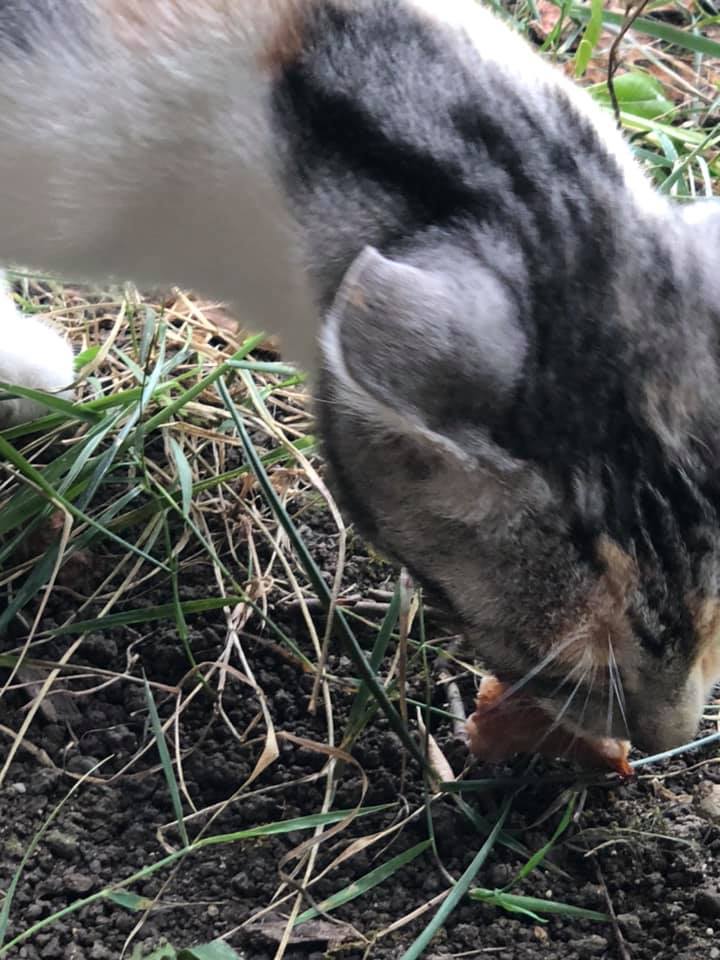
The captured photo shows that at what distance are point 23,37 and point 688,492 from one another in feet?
3.03

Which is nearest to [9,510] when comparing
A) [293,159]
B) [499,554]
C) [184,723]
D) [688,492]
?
[184,723]

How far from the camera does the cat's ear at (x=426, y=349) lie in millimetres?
959

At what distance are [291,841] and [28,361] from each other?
991 mm

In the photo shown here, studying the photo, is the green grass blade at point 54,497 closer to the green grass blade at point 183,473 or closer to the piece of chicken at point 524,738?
the green grass blade at point 183,473

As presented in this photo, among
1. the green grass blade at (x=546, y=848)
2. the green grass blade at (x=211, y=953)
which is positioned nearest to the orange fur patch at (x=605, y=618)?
the green grass blade at (x=546, y=848)

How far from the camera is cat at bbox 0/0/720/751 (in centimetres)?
105

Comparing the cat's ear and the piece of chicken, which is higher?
the cat's ear

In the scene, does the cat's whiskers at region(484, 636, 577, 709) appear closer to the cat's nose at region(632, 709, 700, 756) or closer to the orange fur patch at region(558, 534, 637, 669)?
the orange fur patch at region(558, 534, 637, 669)

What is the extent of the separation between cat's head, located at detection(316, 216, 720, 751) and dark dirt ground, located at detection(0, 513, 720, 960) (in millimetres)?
325

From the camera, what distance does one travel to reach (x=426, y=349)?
37.9 inches

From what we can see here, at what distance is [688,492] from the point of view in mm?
1099

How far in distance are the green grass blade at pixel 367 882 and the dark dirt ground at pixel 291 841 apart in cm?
2

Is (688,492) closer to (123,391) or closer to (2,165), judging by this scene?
(2,165)

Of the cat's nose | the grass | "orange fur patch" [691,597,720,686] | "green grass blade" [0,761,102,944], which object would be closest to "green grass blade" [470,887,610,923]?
the grass
